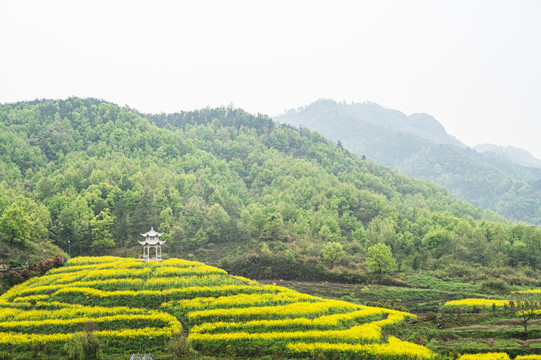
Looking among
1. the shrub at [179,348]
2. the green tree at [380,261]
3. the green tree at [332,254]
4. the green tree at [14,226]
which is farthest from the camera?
the green tree at [332,254]

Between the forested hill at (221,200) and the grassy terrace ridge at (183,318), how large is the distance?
61.0ft

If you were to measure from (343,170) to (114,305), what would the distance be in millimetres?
94630

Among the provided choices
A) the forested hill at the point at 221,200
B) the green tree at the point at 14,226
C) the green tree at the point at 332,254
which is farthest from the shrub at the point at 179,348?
the green tree at the point at 332,254

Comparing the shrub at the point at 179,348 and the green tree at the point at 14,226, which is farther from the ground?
the green tree at the point at 14,226

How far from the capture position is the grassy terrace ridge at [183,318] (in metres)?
28.3

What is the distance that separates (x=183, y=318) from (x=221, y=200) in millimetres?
59656

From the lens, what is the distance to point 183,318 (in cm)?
3266

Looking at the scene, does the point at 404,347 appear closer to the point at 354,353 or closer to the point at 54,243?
the point at 354,353

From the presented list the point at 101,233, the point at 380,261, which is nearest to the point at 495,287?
the point at 380,261

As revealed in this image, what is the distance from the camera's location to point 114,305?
34438mm

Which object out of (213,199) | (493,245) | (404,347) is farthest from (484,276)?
(213,199)

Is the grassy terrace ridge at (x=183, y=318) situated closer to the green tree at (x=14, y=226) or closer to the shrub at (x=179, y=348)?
the shrub at (x=179, y=348)

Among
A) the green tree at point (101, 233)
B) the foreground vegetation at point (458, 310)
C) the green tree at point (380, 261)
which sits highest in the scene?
the green tree at point (101, 233)

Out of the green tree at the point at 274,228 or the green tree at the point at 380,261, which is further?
the green tree at the point at 274,228
